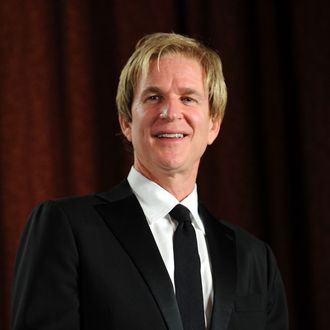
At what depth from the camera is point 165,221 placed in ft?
4.65

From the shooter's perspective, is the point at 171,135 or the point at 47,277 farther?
the point at 171,135

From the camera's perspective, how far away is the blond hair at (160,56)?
1471 mm

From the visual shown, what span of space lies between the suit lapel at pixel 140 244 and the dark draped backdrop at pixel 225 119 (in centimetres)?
66

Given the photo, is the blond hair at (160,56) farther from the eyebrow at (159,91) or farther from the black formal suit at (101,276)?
the black formal suit at (101,276)

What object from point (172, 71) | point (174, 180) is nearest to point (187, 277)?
point (174, 180)

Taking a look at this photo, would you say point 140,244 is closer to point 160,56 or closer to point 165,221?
point 165,221

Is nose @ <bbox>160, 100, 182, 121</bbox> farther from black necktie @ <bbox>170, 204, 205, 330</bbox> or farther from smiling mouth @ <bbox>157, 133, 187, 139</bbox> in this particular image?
black necktie @ <bbox>170, 204, 205, 330</bbox>

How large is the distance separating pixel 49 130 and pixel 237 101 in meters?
0.66

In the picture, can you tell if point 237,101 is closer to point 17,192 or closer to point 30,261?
point 17,192

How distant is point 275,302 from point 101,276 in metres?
0.51

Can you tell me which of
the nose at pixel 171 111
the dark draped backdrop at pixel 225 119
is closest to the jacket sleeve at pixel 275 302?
the nose at pixel 171 111

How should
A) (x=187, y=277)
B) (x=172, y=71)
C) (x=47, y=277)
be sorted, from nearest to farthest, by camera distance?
(x=47, y=277), (x=187, y=277), (x=172, y=71)

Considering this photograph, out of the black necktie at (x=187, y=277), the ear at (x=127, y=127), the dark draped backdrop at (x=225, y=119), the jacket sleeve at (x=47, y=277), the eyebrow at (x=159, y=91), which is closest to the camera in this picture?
the jacket sleeve at (x=47, y=277)

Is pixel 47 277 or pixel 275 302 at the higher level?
pixel 47 277
